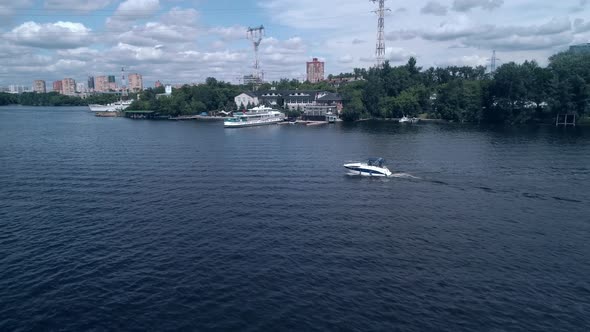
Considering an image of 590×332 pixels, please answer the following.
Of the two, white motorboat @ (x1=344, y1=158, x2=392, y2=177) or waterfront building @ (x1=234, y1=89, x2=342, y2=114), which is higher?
waterfront building @ (x1=234, y1=89, x2=342, y2=114)

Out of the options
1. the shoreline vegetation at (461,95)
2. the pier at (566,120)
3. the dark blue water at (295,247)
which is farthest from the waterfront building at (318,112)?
the dark blue water at (295,247)

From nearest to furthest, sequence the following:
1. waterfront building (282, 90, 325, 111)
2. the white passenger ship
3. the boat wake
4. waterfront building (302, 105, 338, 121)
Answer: the boat wake < the white passenger ship < waterfront building (302, 105, 338, 121) < waterfront building (282, 90, 325, 111)

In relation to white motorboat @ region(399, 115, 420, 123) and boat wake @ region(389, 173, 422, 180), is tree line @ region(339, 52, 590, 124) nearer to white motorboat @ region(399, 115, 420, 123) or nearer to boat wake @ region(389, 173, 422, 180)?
white motorboat @ region(399, 115, 420, 123)

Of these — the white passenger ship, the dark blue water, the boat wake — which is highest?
the white passenger ship

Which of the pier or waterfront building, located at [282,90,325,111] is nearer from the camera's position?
the pier

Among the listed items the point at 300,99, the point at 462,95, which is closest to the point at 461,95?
the point at 462,95

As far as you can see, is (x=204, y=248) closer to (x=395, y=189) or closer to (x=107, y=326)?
(x=107, y=326)

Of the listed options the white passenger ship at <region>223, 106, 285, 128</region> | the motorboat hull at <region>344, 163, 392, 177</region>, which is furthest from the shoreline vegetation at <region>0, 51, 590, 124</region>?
the motorboat hull at <region>344, 163, 392, 177</region>

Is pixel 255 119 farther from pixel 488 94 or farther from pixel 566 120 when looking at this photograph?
pixel 566 120
